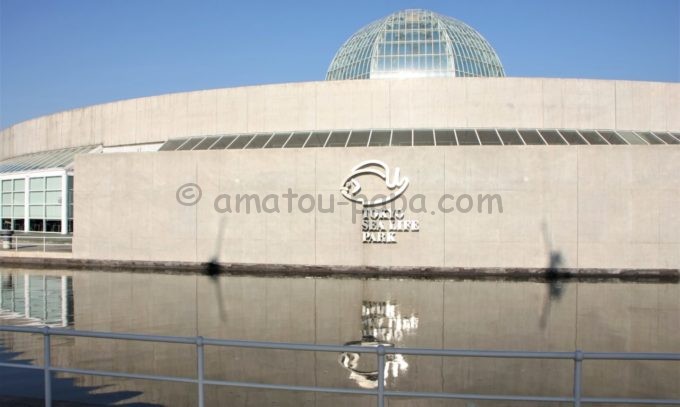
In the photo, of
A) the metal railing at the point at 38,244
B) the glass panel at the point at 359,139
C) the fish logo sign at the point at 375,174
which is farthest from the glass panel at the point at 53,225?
the fish logo sign at the point at 375,174

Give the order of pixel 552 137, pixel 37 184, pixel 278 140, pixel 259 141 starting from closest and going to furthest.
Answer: pixel 552 137
pixel 278 140
pixel 259 141
pixel 37 184

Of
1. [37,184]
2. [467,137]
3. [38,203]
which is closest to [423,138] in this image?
[467,137]

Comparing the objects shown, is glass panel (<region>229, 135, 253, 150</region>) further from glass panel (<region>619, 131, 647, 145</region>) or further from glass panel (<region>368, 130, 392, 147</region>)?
glass panel (<region>619, 131, 647, 145</region>)

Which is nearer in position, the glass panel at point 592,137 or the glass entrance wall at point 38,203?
the glass panel at point 592,137

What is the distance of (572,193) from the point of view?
21953mm

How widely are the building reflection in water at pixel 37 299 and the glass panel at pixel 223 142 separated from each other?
27.6 ft


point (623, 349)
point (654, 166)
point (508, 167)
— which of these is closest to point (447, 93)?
point (508, 167)

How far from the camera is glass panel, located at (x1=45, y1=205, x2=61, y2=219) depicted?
99.9 ft

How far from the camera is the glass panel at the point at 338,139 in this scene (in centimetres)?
2478

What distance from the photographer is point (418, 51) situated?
1238 inches

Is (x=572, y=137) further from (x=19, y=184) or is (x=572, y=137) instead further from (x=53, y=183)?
(x=19, y=184)

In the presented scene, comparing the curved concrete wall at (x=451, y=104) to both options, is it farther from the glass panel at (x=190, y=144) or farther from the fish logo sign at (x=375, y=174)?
the fish logo sign at (x=375, y=174)

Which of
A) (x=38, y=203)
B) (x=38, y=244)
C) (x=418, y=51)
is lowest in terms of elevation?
(x=38, y=244)

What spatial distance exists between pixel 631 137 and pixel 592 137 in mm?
1709
